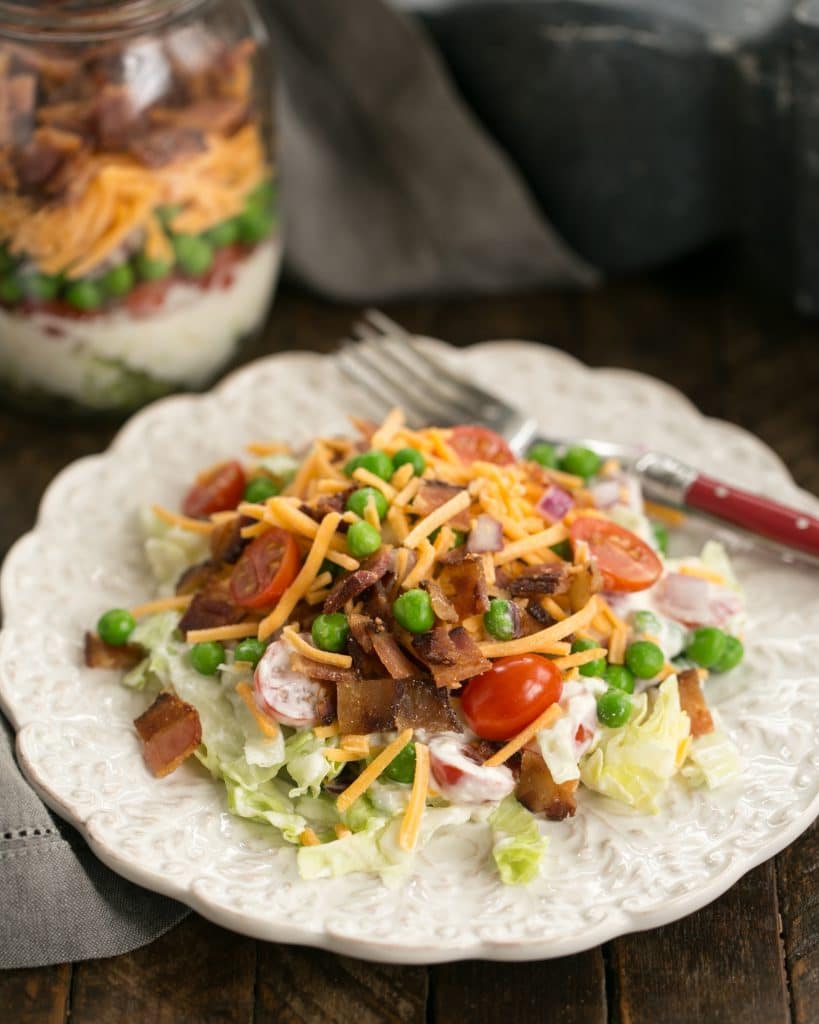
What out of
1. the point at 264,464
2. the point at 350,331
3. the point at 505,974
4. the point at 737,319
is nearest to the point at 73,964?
the point at 505,974

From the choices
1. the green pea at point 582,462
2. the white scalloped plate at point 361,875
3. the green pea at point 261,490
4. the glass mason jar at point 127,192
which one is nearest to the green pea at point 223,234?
the glass mason jar at point 127,192

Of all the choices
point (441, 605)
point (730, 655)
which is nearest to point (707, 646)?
point (730, 655)

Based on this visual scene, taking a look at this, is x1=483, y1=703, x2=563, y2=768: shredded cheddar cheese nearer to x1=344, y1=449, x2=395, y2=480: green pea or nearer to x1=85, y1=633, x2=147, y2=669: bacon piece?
x1=344, y1=449, x2=395, y2=480: green pea

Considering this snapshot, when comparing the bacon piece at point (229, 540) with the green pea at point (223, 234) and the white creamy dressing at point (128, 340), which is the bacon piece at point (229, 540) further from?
the green pea at point (223, 234)

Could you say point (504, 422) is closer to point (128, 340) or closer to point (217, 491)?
point (217, 491)

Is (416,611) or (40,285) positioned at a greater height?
(40,285)

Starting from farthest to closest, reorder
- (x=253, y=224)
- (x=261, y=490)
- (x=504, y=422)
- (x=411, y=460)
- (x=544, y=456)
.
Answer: (x=253, y=224)
(x=504, y=422)
(x=544, y=456)
(x=261, y=490)
(x=411, y=460)

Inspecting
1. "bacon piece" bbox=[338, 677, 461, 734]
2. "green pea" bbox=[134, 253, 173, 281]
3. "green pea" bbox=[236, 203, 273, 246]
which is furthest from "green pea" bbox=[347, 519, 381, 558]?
"green pea" bbox=[236, 203, 273, 246]
